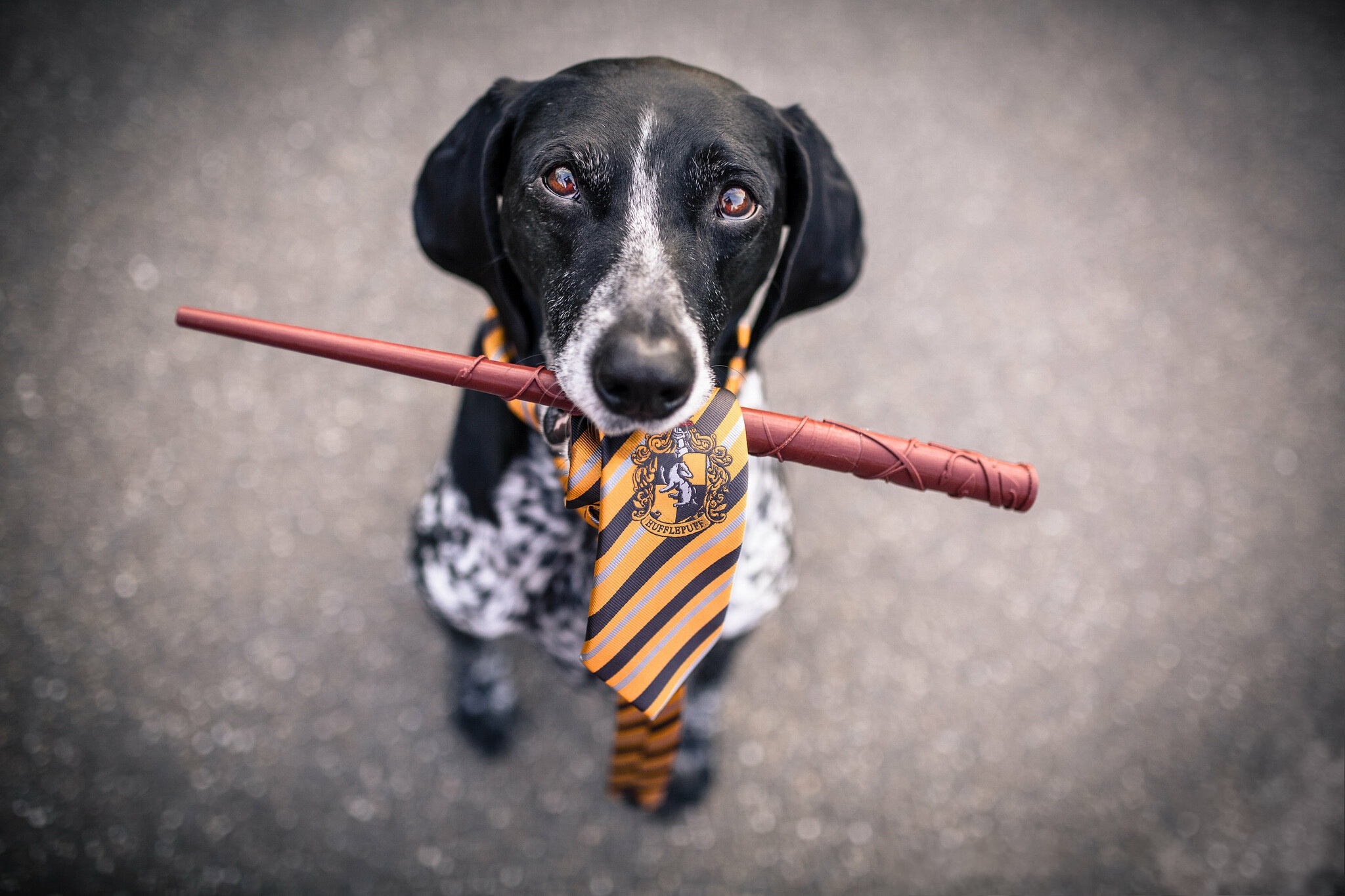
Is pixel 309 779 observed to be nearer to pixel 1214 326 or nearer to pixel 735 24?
pixel 735 24

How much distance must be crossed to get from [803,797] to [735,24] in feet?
9.76

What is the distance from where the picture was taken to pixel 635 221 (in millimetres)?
1258

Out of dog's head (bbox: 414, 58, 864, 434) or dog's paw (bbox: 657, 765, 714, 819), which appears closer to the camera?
dog's head (bbox: 414, 58, 864, 434)

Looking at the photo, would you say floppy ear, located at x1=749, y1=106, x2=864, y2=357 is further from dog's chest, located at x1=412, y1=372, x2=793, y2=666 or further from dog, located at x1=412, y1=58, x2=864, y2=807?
dog's chest, located at x1=412, y1=372, x2=793, y2=666

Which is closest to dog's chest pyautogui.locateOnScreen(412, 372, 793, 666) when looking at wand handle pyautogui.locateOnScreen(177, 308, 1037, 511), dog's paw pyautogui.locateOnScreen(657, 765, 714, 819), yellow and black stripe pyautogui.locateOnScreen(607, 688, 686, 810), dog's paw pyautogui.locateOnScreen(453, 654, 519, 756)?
yellow and black stripe pyautogui.locateOnScreen(607, 688, 686, 810)

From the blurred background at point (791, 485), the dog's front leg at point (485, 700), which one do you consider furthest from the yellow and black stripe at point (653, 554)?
the blurred background at point (791, 485)

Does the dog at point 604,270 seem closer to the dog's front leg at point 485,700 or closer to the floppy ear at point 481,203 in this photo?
the floppy ear at point 481,203

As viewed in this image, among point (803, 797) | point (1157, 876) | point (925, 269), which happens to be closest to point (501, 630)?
point (803, 797)

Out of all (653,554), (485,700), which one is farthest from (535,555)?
(485,700)

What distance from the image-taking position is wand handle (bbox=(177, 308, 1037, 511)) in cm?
115

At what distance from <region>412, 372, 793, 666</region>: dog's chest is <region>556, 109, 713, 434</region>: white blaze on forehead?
392 mm

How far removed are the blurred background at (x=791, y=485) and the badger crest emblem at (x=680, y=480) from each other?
1.38 meters

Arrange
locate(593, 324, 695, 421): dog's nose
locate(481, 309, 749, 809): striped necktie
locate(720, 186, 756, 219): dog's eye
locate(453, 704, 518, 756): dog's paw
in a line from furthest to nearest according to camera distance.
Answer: locate(453, 704, 518, 756): dog's paw
locate(720, 186, 756, 219): dog's eye
locate(481, 309, 749, 809): striped necktie
locate(593, 324, 695, 421): dog's nose

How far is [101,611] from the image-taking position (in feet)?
7.75
